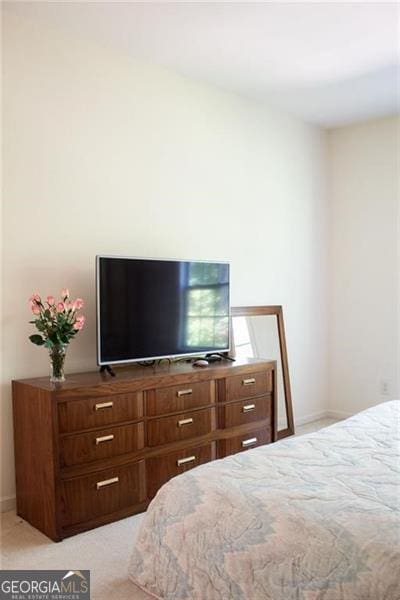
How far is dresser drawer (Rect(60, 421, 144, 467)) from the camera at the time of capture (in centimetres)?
265

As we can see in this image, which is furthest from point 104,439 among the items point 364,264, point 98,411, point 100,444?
point 364,264

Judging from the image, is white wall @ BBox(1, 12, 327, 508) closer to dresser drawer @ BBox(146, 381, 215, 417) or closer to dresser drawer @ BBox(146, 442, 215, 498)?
dresser drawer @ BBox(146, 381, 215, 417)

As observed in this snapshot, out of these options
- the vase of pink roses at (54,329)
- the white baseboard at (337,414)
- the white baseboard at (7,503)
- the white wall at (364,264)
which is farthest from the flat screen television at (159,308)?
the white baseboard at (337,414)

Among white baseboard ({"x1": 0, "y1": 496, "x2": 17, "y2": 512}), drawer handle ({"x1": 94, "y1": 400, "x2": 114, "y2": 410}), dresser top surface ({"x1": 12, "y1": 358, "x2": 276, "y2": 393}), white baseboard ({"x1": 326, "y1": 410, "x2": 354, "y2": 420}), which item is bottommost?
white baseboard ({"x1": 326, "y1": 410, "x2": 354, "y2": 420})

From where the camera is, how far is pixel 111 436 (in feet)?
9.24

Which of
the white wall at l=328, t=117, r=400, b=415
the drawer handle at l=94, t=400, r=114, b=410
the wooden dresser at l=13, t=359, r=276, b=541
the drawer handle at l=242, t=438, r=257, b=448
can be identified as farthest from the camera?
the white wall at l=328, t=117, r=400, b=415

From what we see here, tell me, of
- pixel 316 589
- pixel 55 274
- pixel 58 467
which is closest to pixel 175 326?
pixel 55 274

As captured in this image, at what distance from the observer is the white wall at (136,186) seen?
2.97 m

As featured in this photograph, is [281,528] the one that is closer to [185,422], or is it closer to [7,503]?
[185,422]

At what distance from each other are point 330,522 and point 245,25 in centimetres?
260

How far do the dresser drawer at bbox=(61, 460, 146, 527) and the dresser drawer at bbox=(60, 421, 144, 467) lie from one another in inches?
3.4

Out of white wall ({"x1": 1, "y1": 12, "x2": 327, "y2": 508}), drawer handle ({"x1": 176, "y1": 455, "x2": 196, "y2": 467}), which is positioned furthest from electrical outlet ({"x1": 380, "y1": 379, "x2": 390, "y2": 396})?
drawer handle ({"x1": 176, "y1": 455, "x2": 196, "y2": 467})

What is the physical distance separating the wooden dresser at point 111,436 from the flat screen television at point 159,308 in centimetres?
15

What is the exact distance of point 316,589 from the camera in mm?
1511
